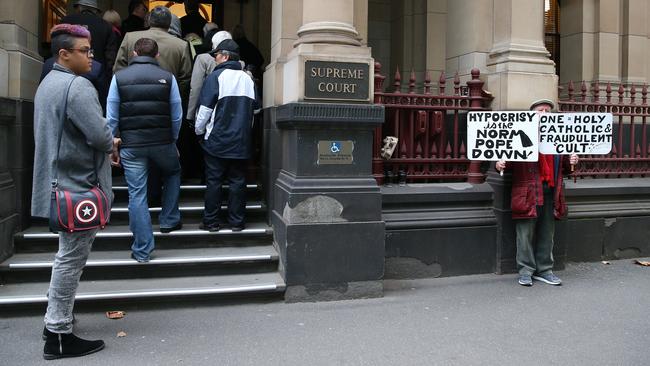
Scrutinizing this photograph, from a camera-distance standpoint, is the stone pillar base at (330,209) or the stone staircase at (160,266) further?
the stone pillar base at (330,209)

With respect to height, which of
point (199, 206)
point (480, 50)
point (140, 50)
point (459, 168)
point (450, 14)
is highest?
point (450, 14)

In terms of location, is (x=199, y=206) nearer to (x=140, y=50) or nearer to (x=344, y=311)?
(x=140, y=50)

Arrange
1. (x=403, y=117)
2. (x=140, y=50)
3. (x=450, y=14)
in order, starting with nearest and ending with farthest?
(x=140, y=50) < (x=403, y=117) < (x=450, y=14)

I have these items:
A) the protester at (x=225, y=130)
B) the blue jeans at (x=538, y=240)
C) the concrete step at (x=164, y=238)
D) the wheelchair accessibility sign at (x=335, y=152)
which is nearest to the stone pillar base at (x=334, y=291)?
the concrete step at (x=164, y=238)

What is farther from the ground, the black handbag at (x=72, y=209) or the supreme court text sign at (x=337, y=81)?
the supreme court text sign at (x=337, y=81)

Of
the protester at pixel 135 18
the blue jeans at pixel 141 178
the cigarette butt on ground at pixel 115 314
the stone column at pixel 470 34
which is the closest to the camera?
the cigarette butt on ground at pixel 115 314

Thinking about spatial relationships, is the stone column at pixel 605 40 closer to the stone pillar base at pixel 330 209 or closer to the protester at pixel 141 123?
the stone pillar base at pixel 330 209

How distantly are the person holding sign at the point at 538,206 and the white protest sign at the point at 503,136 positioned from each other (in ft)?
0.49

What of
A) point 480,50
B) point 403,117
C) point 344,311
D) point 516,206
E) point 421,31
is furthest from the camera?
point 421,31

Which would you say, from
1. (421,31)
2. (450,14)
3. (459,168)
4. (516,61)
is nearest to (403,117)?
(459,168)

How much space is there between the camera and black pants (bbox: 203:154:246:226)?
5.89m

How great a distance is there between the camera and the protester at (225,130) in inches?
230

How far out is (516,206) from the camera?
6.04 m

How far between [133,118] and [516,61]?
4382mm
